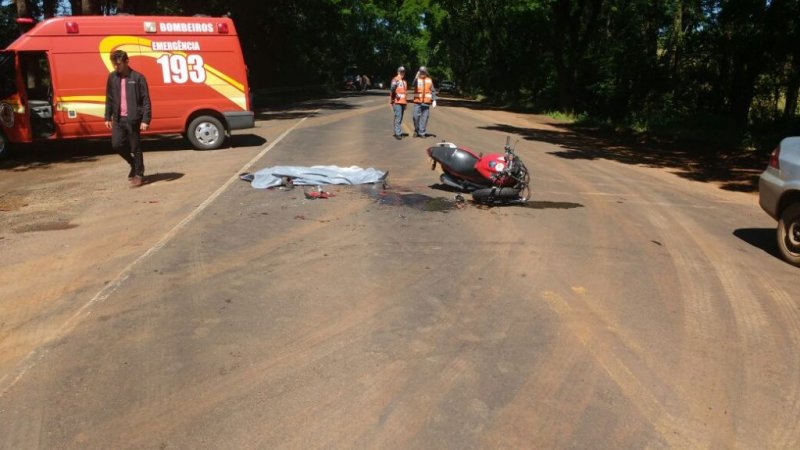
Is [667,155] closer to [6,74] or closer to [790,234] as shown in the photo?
[790,234]

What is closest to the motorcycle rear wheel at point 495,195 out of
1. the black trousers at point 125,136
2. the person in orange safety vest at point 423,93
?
the black trousers at point 125,136

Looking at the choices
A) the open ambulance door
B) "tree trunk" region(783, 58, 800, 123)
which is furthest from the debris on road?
"tree trunk" region(783, 58, 800, 123)

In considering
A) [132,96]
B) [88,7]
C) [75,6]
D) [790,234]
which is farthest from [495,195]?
[75,6]

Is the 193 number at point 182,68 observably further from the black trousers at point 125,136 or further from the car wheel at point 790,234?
the car wheel at point 790,234

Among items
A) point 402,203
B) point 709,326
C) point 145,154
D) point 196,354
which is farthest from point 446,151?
point 145,154

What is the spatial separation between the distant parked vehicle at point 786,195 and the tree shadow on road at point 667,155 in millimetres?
4774

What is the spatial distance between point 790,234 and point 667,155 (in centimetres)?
1035

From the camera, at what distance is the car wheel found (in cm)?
636

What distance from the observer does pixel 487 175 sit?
848 cm

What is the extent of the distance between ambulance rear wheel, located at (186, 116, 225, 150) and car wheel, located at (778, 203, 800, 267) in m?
11.1

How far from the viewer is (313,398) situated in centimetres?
347

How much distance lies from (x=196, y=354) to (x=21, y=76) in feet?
35.3

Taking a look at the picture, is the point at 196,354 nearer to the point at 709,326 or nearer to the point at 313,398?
the point at 313,398

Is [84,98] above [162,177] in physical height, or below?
above
